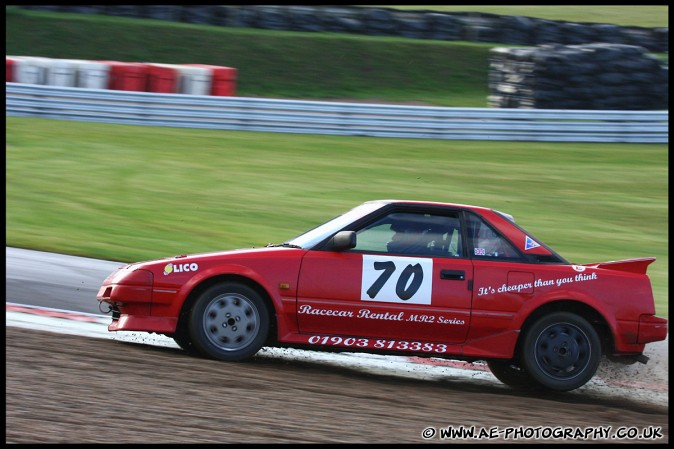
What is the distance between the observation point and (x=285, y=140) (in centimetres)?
1888

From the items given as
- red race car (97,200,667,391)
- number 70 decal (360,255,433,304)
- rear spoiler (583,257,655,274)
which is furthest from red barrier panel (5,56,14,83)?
rear spoiler (583,257,655,274)

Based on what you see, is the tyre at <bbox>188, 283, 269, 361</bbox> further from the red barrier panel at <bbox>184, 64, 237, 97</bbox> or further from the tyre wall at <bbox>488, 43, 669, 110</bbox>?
the red barrier panel at <bbox>184, 64, 237, 97</bbox>

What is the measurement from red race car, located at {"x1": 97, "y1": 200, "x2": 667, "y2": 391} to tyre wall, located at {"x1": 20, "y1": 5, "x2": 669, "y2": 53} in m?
25.6

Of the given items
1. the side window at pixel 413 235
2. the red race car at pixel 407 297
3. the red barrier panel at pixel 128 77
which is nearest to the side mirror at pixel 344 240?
the red race car at pixel 407 297

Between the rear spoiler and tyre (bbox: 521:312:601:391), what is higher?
the rear spoiler

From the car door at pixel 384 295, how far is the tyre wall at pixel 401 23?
25744mm

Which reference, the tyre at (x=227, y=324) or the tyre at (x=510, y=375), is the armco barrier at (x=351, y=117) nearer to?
the tyre at (x=510, y=375)

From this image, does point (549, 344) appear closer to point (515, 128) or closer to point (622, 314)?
point (622, 314)

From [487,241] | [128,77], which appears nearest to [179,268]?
[487,241]

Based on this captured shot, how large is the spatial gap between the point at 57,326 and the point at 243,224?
15.8ft

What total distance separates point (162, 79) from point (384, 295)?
17.4 metres

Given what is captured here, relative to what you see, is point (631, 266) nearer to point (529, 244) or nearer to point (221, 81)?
point (529, 244)

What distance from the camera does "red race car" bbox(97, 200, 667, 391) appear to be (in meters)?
6.78

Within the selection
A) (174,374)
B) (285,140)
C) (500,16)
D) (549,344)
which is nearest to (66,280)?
(174,374)
